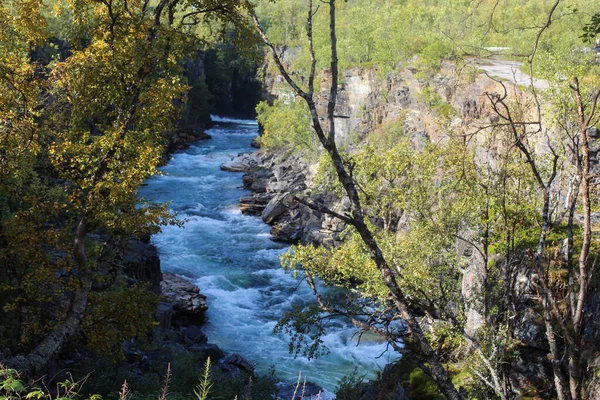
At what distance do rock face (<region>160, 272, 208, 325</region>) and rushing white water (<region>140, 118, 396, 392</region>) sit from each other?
781 millimetres

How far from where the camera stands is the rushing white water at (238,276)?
22.7 meters

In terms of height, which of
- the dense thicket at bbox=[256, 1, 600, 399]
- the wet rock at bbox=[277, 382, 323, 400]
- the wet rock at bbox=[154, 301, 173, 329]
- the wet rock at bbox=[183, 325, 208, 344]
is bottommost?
the wet rock at bbox=[277, 382, 323, 400]

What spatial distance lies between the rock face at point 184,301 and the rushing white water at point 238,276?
0.78m

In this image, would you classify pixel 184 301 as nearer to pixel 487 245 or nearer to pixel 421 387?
pixel 421 387

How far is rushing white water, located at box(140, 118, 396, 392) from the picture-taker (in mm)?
22656

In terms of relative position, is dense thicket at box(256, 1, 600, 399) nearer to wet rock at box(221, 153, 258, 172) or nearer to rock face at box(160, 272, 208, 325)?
rock face at box(160, 272, 208, 325)

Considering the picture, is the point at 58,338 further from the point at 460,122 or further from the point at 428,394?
the point at 460,122

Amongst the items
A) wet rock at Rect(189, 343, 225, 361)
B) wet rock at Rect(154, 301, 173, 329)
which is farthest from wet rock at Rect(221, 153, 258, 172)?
wet rock at Rect(189, 343, 225, 361)

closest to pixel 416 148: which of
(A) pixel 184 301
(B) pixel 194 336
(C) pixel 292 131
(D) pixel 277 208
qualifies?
(D) pixel 277 208

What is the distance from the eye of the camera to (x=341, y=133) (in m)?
54.8

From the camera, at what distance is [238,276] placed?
3138 cm

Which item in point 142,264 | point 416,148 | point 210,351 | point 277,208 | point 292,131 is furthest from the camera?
point 292,131

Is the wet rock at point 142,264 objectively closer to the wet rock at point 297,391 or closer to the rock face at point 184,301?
the rock face at point 184,301

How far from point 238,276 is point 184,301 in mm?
6010
